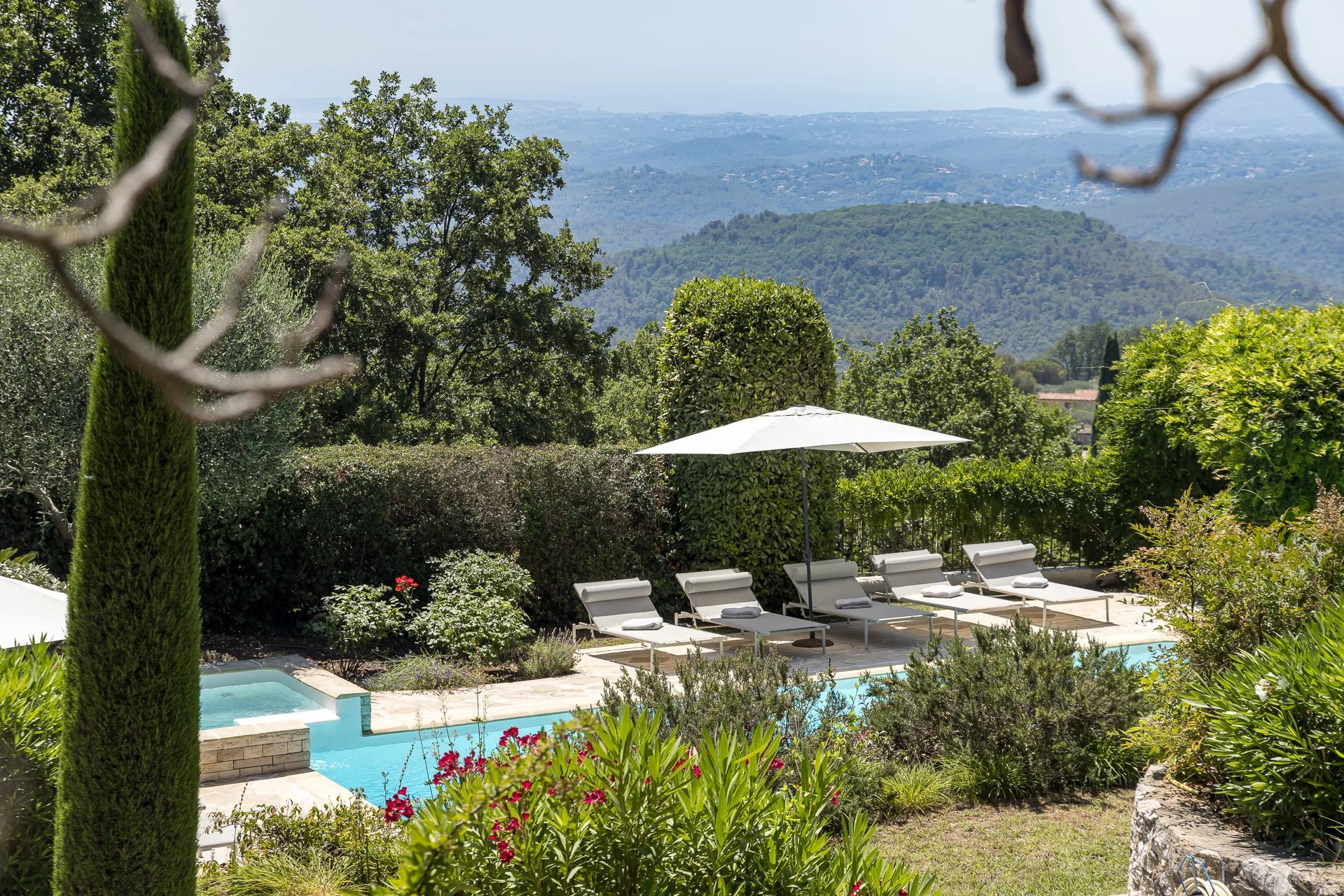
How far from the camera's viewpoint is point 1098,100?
87cm

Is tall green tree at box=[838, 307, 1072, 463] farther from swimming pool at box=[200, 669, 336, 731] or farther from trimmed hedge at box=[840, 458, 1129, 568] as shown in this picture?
swimming pool at box=[200, 669, 336, 731]

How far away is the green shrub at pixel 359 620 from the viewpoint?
11.0 metres

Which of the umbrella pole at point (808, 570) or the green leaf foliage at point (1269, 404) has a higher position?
the green leaf foliage at point (1269, 404)

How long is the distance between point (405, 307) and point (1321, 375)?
13.8 meters

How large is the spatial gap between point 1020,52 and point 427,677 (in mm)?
10062

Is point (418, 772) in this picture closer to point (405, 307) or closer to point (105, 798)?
point (105, 798)

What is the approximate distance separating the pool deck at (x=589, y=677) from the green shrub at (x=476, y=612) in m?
0.66

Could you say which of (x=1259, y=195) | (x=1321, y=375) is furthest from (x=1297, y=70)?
(x=1259, y=195)

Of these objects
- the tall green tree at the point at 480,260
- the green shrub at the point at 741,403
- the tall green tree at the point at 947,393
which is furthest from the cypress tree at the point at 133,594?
the tall green tree at the point at 947,393

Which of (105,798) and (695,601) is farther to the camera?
(695,601)

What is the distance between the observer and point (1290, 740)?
4.78 metres

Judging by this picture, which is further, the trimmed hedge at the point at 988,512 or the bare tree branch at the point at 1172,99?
the trimmed hedge at the point at 988,512

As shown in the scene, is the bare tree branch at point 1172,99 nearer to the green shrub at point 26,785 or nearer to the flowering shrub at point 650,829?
the flowering shrub at point 650,829

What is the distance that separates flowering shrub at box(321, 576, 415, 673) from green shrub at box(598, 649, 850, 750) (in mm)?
4335
